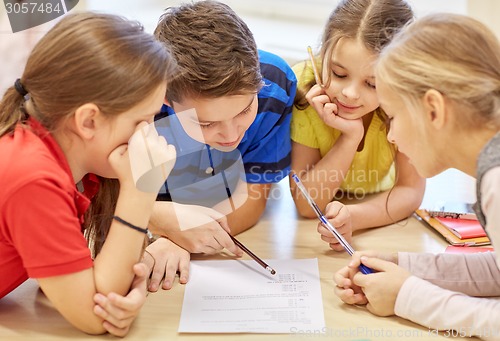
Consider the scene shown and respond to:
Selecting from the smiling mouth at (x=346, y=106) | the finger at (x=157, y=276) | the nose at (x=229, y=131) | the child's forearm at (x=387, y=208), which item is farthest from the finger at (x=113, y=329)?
the smiling mouth at (x=346, y=106)

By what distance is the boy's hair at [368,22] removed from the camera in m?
1.10

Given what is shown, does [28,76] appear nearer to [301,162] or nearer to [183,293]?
[183,293]

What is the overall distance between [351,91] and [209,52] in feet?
0.94

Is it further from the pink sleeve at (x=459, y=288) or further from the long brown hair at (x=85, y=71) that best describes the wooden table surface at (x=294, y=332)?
the long brown hair at (x=85, y=71)

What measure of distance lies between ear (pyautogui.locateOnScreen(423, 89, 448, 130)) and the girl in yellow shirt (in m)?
0.28

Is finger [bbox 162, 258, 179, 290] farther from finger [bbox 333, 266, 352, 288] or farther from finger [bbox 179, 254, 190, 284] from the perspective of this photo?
finger [bbox 333, 266, 352, 288]

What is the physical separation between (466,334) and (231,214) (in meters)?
0.48

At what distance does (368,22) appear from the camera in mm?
1109

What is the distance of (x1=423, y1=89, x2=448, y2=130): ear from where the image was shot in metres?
0.81

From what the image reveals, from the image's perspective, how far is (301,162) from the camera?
1284 mm

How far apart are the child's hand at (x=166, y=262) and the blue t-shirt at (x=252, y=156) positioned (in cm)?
15

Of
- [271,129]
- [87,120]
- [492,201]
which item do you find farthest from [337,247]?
[87,120]

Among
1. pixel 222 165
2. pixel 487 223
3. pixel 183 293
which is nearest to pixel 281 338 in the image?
pixel 183 293

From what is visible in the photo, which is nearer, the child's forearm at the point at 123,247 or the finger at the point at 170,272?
the child's forearm at the point at 123,247
